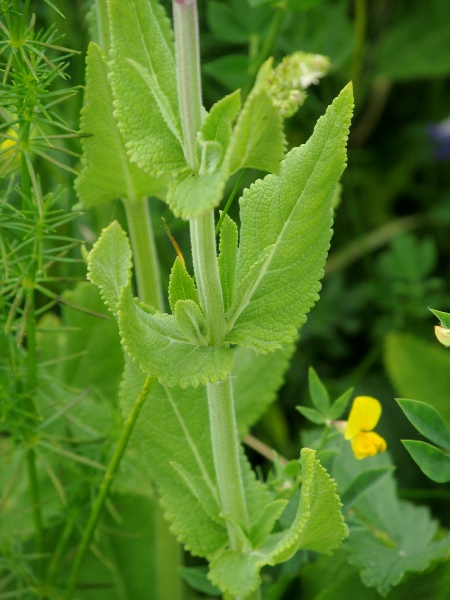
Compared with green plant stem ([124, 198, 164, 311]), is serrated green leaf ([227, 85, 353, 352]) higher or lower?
higher

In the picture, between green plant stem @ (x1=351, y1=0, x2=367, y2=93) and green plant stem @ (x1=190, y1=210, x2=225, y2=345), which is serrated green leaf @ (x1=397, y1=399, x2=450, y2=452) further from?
green plant stem @ (x1=351, y1=0, x2=367, y2=93)

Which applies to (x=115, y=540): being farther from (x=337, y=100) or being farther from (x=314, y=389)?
(x=337, y=100)

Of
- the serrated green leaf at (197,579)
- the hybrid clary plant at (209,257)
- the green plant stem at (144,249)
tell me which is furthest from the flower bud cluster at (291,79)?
the serrated green leaf at (197,579)

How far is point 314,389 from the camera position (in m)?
0.76

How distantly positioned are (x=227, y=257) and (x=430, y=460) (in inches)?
9.7

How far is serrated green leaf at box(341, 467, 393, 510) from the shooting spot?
0.79 meters

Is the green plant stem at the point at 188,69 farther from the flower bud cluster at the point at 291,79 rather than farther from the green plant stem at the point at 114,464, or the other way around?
the green plant stem at the point at 114,464

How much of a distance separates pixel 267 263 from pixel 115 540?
1.97 feet

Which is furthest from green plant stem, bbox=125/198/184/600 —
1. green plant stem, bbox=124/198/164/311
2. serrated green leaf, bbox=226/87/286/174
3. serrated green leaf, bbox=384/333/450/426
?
serrated green leaf, bbox=384/333/450/426

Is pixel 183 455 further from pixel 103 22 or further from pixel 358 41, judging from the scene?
pixel 358 41

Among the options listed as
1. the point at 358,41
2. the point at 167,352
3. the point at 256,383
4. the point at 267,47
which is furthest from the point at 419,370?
the point at 167,352

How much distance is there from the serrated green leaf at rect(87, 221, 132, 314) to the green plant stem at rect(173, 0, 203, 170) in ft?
0.26

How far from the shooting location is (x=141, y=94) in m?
0.58

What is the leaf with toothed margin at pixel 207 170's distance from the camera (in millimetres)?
508
